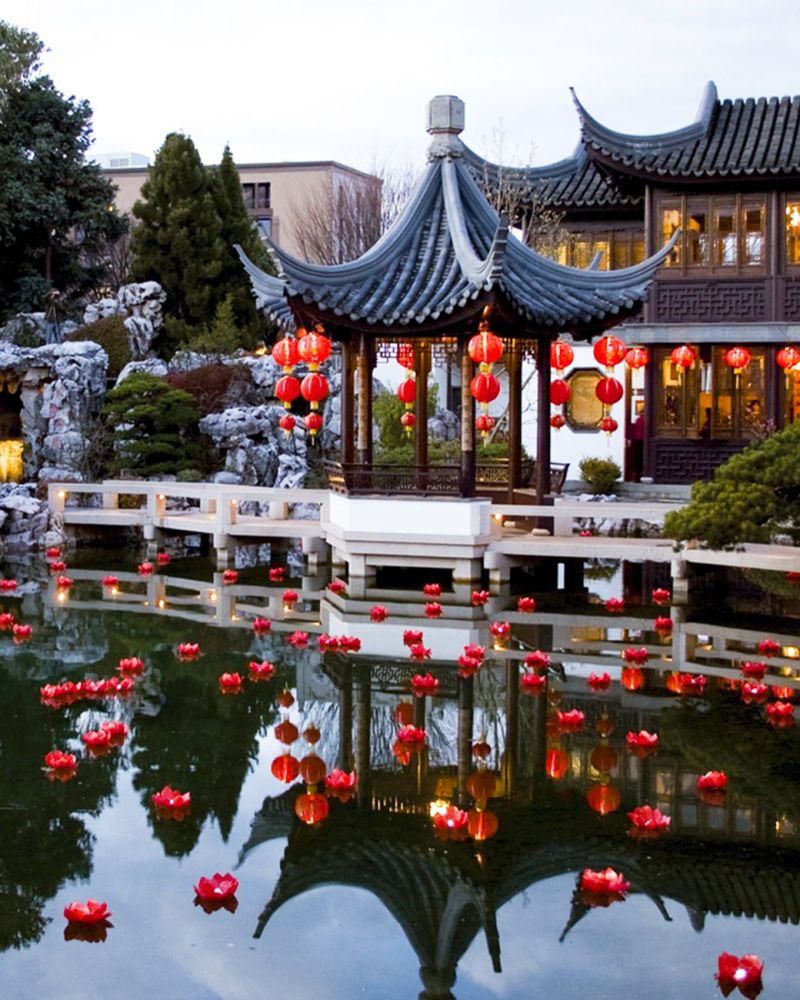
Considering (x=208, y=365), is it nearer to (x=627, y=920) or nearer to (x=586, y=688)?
(x=586, y=688)

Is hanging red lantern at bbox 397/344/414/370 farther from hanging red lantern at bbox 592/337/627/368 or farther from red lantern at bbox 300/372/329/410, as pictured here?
hanging red lantern at bbox 592/337/627/368

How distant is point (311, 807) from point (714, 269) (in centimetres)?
1409

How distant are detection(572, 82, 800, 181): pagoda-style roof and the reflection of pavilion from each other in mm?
12607

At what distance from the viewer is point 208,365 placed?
2103cm

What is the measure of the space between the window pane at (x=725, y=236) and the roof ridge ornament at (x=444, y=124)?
18.7 feet

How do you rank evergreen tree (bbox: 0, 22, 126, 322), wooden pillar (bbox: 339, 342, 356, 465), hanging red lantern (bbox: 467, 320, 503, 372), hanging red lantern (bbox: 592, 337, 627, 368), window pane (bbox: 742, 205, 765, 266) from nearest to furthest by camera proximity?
1. hanging red lantern (bbox: 467, 320, 503, 372)
2. wooden pillar (bbox: 339, 342, 356, 465)
3. hanging red lantern (bbox: 592, 337, 627, 368)
4. window pane (bbox: 742, 205, 765, 266)
5. evergreen tree (bbox: 0, 22, 126, 322)

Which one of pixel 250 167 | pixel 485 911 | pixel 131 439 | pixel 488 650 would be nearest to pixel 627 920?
pixel 485 911

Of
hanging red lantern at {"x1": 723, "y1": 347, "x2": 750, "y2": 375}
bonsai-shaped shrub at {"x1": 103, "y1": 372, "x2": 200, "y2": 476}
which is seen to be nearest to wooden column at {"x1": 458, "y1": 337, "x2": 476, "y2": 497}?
hanging red lantern at {"x1": 723, "y1": 347, "x2": 750, "y2": 375}

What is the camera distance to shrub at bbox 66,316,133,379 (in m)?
22.5

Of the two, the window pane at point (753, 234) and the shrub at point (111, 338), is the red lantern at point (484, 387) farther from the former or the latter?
the shrub at point (111, 338)

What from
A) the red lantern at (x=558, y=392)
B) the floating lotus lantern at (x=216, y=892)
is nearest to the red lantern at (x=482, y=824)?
the floating lotus lantern at (x=216, y=892)

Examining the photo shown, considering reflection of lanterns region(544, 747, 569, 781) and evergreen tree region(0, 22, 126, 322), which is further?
evergreen tree region(0, 22, 126, 322)

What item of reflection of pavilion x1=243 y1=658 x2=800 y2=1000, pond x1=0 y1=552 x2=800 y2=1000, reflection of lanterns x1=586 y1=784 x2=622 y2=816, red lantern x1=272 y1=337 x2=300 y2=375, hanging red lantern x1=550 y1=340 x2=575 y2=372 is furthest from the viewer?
hanging red lantern x1=550 y1=340 x2=575 y2=372

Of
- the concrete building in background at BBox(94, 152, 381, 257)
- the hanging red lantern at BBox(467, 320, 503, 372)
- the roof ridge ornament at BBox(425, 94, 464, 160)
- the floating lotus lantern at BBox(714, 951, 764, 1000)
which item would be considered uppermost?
the concrete building in background at BBox(94, 152, 381, 257)
